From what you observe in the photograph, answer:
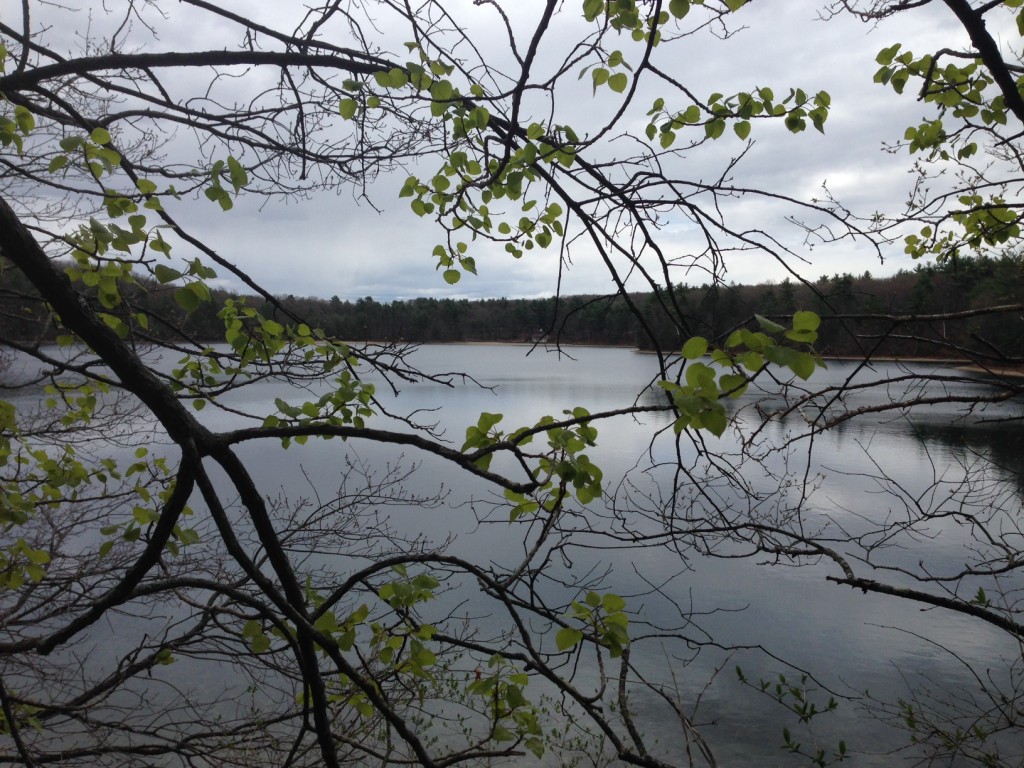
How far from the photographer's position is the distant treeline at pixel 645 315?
177 centimetres

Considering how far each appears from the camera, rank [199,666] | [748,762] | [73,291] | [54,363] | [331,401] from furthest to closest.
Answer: [199,666]
[748,762]
[54,363]
[331,401]
[73,291]

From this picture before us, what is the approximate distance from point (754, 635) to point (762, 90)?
5191 millimetres

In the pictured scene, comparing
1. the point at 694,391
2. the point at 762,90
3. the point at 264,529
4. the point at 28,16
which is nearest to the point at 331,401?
the point at 264,529

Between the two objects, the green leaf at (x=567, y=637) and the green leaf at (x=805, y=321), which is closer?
the green leaf at (x=805, y=321)

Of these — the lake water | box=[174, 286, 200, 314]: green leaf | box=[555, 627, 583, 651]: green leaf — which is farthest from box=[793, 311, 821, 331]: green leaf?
the lake water

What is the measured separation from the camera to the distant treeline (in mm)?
1770

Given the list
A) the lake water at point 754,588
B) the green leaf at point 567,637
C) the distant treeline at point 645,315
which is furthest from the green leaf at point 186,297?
the lake water at point 754,588

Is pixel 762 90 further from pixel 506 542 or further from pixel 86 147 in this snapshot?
pixel 506 542

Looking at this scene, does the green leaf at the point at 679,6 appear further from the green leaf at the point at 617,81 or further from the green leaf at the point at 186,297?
the green leaf at the point at 186,297

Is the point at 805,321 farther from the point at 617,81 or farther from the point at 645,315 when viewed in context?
the point at 645,315

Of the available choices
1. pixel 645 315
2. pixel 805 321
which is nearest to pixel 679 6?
pixel 805 321

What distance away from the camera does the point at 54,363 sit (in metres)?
2.11

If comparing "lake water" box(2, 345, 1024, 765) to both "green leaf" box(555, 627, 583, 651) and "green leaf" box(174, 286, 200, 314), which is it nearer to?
"green leaf" box(174, 286, 200, 314)

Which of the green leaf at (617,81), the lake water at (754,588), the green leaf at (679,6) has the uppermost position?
the green leaf at (679,6)
